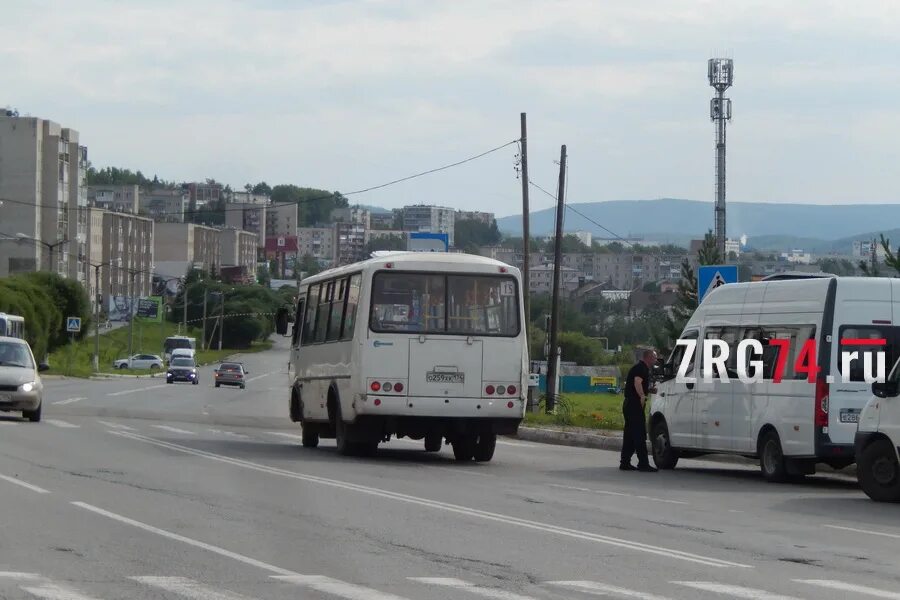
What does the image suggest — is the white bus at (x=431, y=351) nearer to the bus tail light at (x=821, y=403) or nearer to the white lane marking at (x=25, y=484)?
the bus tail light at (x=821, y=403)

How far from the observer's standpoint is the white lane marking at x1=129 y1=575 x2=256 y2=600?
29.4ft

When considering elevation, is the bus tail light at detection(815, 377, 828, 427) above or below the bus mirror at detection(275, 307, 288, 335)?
below

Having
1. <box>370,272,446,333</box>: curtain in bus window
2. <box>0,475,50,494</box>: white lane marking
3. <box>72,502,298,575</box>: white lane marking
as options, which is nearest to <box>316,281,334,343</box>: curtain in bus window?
<box>370,272,446,333</box>: curtain in bus window

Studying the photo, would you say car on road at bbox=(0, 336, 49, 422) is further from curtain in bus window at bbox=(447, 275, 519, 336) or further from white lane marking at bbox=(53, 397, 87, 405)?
white lane marking at bbox=(53, 397, 87, 405)

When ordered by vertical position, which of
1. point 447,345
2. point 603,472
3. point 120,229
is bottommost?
point 603,472

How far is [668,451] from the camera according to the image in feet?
73.7

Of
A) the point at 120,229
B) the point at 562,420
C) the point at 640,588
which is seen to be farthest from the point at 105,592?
the point at 120,229

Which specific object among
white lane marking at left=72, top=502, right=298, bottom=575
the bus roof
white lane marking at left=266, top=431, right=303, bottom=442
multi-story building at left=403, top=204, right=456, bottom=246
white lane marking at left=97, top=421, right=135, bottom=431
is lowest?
white lane marking at left=266, top=431, right=303, bottom=442

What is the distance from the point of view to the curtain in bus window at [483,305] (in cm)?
2236

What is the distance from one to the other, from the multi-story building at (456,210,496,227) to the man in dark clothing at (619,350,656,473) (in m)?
124

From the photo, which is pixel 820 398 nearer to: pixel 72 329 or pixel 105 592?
pixel 105 592

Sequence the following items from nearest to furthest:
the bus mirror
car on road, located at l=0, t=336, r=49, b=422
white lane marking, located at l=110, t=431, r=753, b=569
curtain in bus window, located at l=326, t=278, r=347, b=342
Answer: white lane marking, located at l=110, t=431, r=753, b=569 < curtain in bus window, located at l=326, t=278, r=347, b=342 < the bus mirror < car on road, located at l=0, t=336, r=49, b=422

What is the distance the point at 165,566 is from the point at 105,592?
1135 millimetres

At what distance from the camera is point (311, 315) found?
26.0 meters
